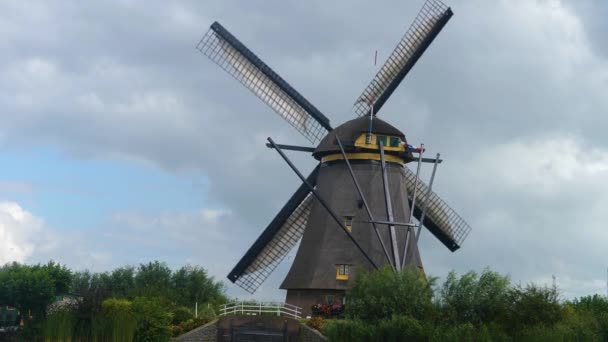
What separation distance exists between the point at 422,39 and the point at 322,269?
1116cm

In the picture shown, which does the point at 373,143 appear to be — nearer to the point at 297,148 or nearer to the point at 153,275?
the point at 297,148

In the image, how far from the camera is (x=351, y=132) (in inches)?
1489

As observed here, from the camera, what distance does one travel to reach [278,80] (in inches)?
1582

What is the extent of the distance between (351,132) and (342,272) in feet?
19.6

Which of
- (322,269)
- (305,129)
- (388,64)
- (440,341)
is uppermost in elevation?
(388,64)

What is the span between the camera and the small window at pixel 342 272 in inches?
1430

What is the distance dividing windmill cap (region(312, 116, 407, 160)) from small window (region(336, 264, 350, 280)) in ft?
16.2

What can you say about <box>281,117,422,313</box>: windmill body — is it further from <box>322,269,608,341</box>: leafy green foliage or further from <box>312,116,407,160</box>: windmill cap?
<box>322,269,608,341</box>: leafy green foliage

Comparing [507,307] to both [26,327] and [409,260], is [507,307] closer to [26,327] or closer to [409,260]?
[409,260]

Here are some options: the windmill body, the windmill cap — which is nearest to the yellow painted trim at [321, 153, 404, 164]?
the windmill body

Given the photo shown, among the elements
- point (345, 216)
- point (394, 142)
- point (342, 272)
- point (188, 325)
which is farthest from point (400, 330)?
point (188, 325)

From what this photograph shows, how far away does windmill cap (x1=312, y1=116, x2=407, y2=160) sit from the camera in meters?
37.6

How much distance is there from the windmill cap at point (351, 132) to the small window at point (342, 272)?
4.92m

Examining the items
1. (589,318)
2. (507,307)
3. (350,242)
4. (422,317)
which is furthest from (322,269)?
(589,318)
